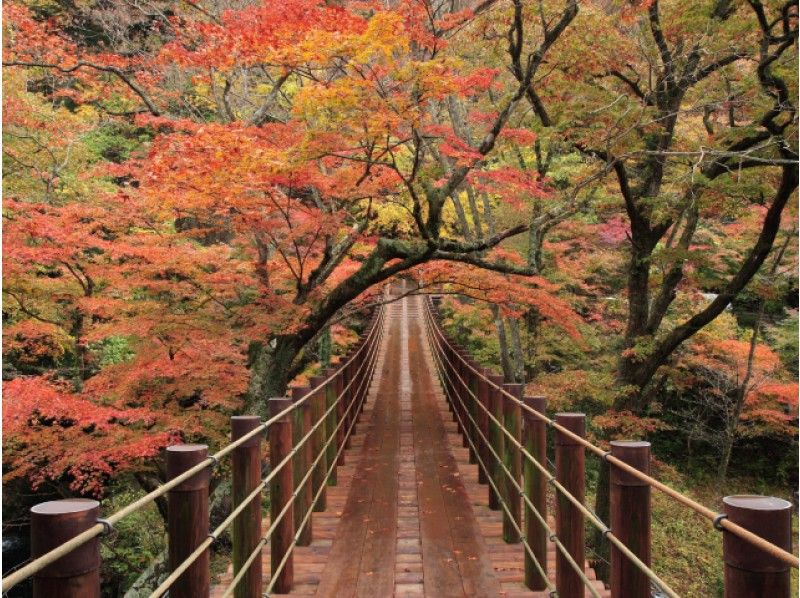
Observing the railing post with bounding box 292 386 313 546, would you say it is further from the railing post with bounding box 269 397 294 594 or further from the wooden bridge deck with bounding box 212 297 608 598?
the railing post with bounding box 269 397 294 594

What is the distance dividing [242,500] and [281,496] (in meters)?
0.63

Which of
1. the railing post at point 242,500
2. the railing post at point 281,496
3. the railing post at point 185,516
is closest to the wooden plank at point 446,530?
the railing post at point 281,496

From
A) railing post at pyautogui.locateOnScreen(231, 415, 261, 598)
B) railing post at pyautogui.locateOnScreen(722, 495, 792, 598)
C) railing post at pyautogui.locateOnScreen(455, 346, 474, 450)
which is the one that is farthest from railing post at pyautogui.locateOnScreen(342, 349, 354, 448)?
railing post at pyautogui.locateOnScreen(722, 495, 792, 598)

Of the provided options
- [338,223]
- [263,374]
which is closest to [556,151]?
[338,223]

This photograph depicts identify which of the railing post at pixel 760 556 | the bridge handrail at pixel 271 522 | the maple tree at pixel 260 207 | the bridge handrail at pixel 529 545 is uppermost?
the maple tree at pixel 260 207

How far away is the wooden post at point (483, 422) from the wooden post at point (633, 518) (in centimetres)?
297

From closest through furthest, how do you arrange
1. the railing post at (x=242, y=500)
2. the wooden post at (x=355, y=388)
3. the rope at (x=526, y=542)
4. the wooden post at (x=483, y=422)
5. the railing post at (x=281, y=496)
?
the rope at (x=526, y=542) → the railing post at (x=242, y=500) → the railing post at (x=281, y=496) → the wooden post at (x=483, y=422) → the wooden post at (x=355, y=388)

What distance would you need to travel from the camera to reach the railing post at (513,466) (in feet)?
13.3

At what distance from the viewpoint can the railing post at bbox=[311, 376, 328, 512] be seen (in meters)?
4.66

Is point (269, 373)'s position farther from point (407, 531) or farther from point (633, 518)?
point (633, 518)

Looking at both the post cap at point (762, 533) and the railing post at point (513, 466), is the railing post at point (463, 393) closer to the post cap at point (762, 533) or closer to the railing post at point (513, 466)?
the railing post at point (513, 466)

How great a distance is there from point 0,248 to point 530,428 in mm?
7382

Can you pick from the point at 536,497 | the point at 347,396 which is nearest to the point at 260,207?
the point at 347,396

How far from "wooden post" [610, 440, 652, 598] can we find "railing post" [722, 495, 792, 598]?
71 cm
